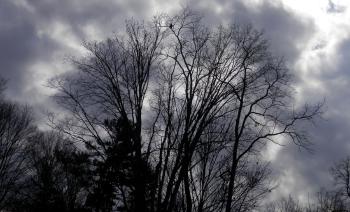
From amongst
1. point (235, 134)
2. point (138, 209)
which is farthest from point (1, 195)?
point (235, 134)

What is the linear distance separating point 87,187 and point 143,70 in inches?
726

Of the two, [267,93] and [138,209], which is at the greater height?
[267,93]

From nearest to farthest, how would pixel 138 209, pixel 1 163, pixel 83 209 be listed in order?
1. pixel 138 209
2. pixel 1 163
3. pixel 83 209

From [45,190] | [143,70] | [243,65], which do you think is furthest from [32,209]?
[243,65]

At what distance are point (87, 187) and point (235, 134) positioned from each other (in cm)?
1861

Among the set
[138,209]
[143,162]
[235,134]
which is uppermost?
[235,134]

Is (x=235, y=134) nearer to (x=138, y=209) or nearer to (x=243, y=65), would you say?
(x=243, y=65)

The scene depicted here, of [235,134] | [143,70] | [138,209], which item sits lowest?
[138,209]

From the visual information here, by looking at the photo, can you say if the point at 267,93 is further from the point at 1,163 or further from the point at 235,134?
the point at 1,163

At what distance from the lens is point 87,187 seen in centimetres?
3306

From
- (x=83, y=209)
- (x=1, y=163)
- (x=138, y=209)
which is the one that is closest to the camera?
(x=138, y=209)

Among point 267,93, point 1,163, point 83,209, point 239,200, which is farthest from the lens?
point 83,209

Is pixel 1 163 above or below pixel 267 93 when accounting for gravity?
below

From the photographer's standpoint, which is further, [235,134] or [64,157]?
[64,157]
